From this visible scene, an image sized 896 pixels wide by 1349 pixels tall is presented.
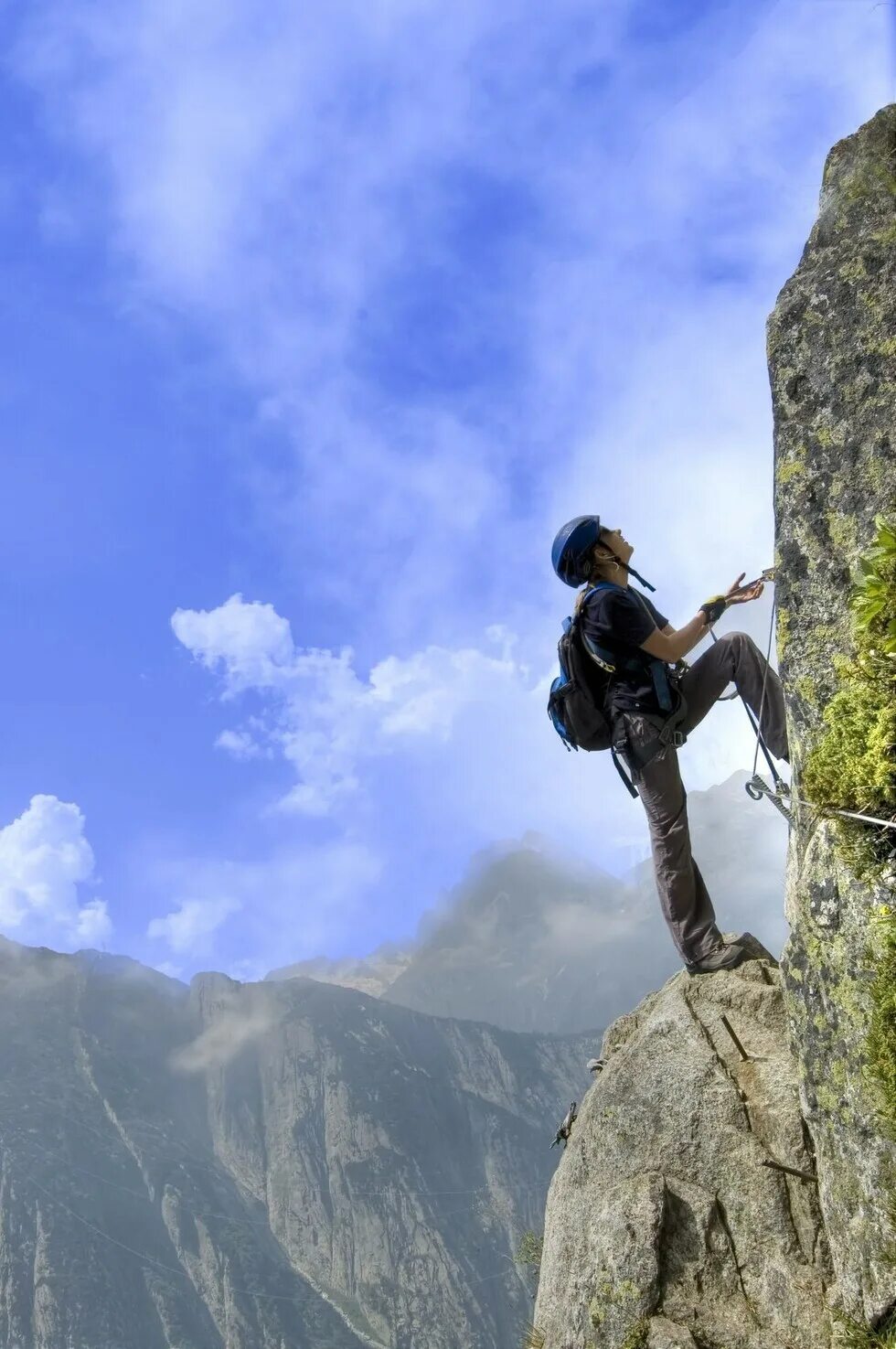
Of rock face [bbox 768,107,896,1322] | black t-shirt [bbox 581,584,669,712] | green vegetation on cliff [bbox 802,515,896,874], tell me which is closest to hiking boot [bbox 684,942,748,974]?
rock face [bbox 768,107,896,1322]

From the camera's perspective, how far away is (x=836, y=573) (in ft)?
25.8

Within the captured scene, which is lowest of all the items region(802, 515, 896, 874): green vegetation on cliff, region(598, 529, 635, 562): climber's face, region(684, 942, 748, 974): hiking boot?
region(684, 942, 748, 974): hiking boot

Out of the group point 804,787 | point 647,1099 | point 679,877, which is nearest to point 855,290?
point 804,787

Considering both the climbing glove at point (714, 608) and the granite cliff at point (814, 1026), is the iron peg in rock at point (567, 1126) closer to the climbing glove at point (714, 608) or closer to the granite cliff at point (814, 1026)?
the granite cliff at point (814, 1026)

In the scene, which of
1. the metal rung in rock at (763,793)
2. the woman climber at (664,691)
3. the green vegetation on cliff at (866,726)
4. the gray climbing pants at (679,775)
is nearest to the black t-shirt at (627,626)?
the woman climber at (664,691)

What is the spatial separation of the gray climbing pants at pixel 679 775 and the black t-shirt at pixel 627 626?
241 mm

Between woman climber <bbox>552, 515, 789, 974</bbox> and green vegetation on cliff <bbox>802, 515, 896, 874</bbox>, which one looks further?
woman climber <bbox>552, 515, 789, 974</bbox>

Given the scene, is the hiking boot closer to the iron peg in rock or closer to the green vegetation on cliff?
the iron peg in rock

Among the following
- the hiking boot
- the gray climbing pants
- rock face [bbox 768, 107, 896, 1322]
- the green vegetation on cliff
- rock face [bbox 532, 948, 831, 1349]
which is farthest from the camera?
the hiking boot

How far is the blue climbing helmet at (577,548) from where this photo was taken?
1065cm

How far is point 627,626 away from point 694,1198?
5.25m

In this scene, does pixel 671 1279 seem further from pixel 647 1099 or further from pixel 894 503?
pixel 894 503

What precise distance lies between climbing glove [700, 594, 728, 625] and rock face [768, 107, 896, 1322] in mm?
1401

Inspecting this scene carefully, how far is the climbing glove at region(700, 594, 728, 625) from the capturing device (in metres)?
9.73
